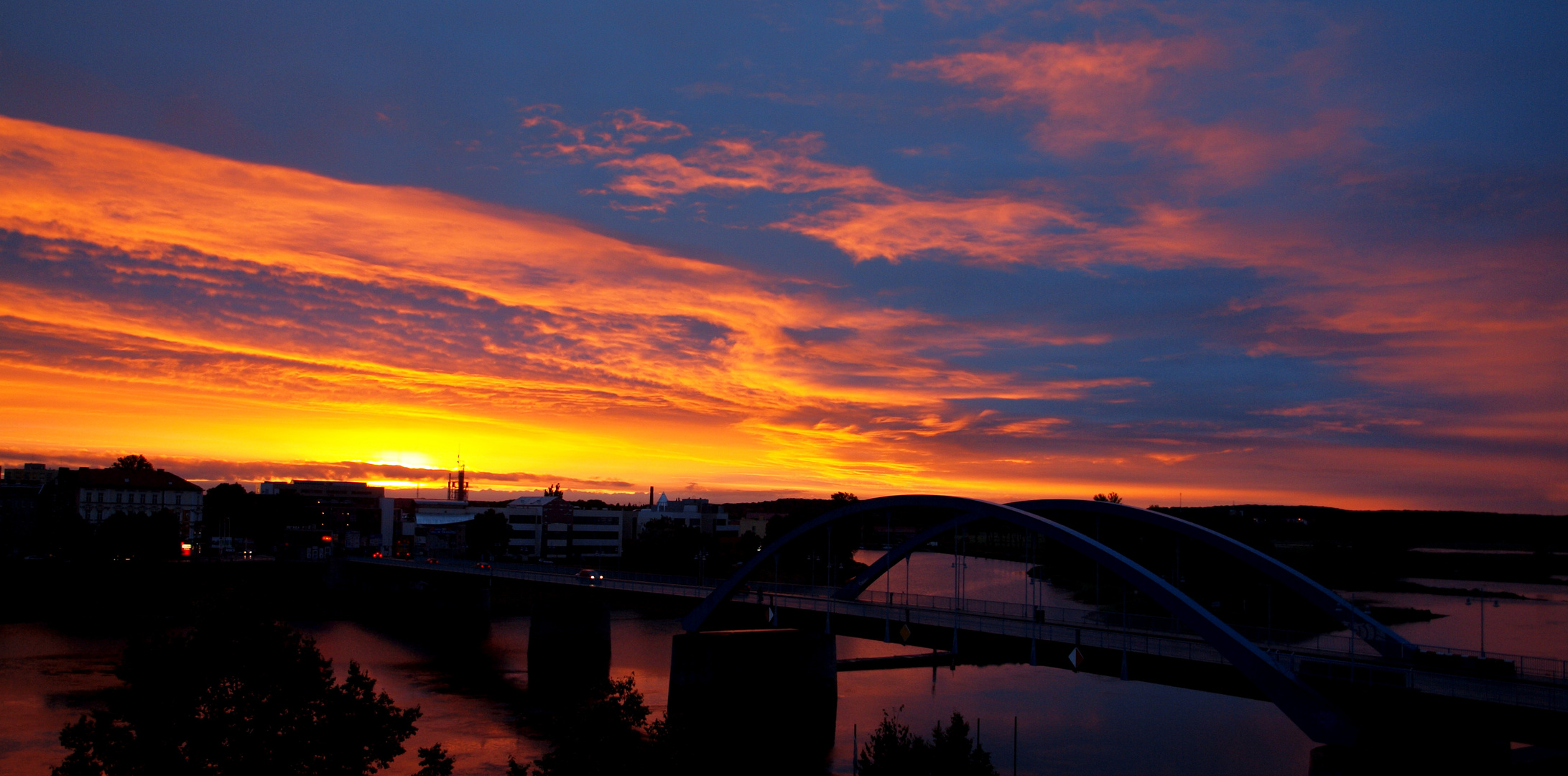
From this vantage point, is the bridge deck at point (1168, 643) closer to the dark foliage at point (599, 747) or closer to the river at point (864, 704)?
the river at point (864, 704)

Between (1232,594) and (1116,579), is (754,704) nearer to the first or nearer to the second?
(1232,594)

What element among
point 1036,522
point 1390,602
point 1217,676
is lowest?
point 1390,602

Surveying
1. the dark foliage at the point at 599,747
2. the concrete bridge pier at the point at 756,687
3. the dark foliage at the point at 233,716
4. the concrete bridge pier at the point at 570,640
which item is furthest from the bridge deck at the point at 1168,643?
the dark foliage at the point at 233,716

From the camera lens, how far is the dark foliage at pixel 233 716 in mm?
19016

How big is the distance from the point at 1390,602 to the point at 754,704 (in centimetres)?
9908

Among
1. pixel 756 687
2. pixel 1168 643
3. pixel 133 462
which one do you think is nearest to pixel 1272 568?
pixel 1168 643

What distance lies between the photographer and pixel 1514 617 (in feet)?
332

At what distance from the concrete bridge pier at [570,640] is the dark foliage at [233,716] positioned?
37.7 metres

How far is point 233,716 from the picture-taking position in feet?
66.3

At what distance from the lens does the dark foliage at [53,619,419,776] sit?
19016 millimetres

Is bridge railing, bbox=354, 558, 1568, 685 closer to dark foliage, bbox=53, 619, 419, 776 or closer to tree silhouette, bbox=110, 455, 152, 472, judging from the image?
dark foliage, bbox=53, 619, 419, 776

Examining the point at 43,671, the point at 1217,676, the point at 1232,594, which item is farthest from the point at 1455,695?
the point at 1232,594

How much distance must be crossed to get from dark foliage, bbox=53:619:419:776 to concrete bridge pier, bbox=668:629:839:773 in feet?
71.6

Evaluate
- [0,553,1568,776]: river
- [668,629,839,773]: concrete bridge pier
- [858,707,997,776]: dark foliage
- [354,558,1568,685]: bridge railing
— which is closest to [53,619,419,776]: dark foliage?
[858,707,997,776]: dark foliage
